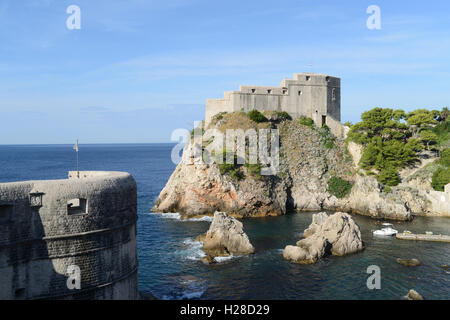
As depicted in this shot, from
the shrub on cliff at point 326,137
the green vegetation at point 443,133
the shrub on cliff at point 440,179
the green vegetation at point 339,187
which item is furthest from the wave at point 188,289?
the green vegetation at point 443,133

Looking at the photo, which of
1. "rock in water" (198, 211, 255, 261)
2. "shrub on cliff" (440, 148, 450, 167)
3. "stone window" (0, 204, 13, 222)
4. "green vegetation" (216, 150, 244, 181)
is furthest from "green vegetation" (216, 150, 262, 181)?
"stone window" (0, 204, 13, 222)

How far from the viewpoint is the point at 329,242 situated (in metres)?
35.1

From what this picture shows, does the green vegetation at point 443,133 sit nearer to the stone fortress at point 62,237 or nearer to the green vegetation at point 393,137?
the green vegetation at point 393,137

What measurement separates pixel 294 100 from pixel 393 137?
17.0 meters

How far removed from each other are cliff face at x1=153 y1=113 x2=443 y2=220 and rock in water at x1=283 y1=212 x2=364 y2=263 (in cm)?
1509

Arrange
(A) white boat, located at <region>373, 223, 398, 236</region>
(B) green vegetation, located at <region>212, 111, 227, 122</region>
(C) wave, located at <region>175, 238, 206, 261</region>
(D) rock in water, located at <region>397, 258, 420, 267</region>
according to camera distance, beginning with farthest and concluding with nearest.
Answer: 1. (B) green vegetation, located at <region>212, 111, 227, 122</region>
2. (A) white boat, located at <region>373, 223, 398, 236</region>
3. (C) wave, located at <region>175, 238, 206, 261</region>
4. (D) rock in water, located at <region>397, 258, 420, 267</region>

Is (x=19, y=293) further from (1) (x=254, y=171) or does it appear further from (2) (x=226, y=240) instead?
(1) (x=254, y=171)

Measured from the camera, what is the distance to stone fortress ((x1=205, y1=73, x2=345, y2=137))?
61.6 metres

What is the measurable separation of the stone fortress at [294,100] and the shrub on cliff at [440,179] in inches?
664

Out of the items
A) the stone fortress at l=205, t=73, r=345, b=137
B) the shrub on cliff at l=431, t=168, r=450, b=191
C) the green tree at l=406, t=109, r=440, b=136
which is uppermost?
the stone fortress at l=205, t=73, r=345, b=137

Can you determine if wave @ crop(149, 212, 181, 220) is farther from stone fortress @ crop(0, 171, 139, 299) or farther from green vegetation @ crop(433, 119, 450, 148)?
green vegetation @ crop(433, 119, 450, 148)

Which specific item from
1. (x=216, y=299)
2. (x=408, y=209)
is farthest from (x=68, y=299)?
(x=408, y=209)

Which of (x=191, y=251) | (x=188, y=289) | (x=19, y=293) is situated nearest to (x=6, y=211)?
(x=19, y=293)

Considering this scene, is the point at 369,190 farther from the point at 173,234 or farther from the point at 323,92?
the point at 173,234
